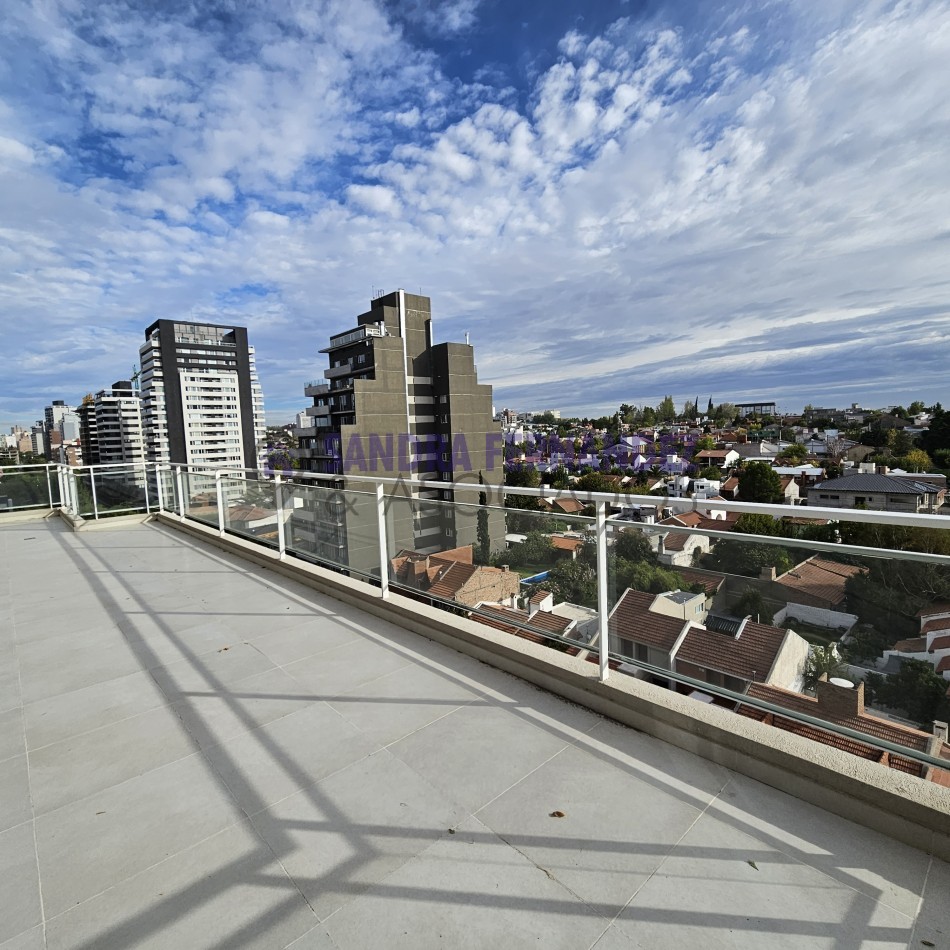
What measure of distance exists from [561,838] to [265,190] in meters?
18.5

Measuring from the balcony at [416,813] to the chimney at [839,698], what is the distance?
0.17 meters

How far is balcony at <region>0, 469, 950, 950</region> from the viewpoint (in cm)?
136

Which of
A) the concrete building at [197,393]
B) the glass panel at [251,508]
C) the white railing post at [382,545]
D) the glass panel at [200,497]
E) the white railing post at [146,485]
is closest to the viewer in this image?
the white railing post at [382,545]

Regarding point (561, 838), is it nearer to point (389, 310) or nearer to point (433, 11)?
point (433, 11)

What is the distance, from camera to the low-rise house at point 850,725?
5.41 ft

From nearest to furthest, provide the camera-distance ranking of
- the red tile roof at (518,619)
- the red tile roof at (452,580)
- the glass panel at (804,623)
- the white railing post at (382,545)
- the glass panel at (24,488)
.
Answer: the glass panel at (804,623) → the red tile roof at (518,619) → the red tile roof at (452,580) → the white railing post at (382,545) → the glass panel at (24,488)

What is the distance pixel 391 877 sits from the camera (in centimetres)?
152

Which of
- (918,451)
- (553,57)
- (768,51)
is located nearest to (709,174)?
(768,51)

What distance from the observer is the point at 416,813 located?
1.80 metres

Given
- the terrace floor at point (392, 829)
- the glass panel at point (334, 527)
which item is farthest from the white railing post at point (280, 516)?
the terrace floor at point (392, 829)

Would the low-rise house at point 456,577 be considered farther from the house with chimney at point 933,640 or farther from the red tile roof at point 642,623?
the house with chimney at point 933,640

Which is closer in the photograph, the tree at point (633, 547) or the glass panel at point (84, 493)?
the tree at point (633, 547)

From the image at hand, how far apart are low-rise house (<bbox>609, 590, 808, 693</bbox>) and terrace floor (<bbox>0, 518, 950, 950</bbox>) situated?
394 millimetres

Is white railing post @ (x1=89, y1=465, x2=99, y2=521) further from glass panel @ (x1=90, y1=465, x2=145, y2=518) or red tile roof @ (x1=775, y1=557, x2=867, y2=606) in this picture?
red tile roof @ (x1=775, y1=557, x2=867, y2=606)
